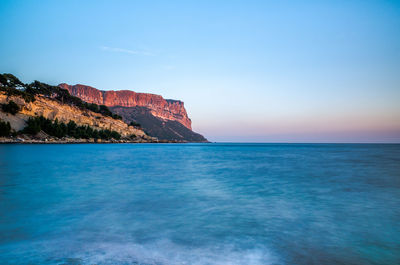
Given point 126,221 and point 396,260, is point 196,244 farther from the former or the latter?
point 396,260

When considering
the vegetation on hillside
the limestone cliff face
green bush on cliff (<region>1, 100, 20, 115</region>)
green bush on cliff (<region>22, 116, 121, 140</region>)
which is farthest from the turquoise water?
the vegetation on hillside

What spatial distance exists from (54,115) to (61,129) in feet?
19.6

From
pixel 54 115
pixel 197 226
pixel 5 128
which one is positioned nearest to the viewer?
pixel 197 226

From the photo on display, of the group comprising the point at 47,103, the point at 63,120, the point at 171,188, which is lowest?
the point at 171,188

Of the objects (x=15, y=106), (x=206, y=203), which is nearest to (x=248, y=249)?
(x=206, y=203)

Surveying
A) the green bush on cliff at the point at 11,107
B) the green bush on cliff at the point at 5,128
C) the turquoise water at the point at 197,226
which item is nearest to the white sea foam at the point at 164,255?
the turquoise water at the point at 197,226

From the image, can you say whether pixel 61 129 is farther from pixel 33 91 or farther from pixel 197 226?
pixel 197 226

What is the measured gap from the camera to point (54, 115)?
7200 cm

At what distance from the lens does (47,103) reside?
73.1 meters

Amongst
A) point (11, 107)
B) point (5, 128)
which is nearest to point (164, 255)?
point (5, 128)

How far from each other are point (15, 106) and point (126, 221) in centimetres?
6988

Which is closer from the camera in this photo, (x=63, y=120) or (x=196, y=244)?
(x=196, y=244)

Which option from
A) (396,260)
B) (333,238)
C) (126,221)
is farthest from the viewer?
(126,221)

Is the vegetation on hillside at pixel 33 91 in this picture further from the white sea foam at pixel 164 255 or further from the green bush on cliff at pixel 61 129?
the white sea foam at pixel 164 255
